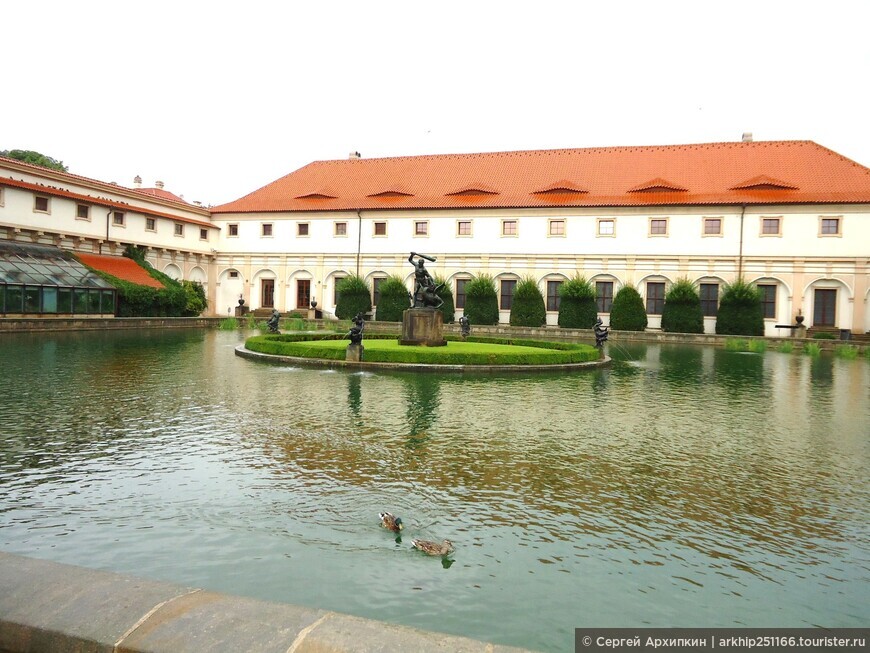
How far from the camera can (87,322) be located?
3238cm

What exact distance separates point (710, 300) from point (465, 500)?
130ft

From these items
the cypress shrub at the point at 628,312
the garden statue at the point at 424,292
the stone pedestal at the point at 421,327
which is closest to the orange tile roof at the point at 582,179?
the cypress shrub at the point at 628,312

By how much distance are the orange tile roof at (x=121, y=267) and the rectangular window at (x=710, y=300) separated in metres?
34.9

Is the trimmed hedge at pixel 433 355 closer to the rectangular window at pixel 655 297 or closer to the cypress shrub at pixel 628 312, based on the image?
the cypress shrub at pixel 628 312

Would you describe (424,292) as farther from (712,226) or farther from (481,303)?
(712,226)

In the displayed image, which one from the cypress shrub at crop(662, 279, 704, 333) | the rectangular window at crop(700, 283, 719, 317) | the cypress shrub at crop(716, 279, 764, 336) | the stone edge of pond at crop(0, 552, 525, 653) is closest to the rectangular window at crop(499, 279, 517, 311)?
the cypress shrub at crop(662, 279, 704, 333)

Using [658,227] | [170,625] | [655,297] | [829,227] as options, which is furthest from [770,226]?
[170,625]

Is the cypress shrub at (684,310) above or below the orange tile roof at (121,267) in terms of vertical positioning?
below

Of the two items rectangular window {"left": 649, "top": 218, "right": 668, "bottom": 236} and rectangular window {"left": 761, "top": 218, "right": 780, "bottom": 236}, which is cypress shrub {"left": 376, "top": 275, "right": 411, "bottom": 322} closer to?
rectangular window {"left": 649, "top": 218, "right": 668, "bottom": 236}

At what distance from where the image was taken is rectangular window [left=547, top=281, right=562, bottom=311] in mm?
45188

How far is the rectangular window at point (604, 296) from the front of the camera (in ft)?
145

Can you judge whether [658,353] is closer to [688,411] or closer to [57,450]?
[688,411]

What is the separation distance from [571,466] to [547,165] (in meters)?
43.2

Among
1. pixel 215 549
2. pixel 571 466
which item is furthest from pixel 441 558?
pixel 571 466
